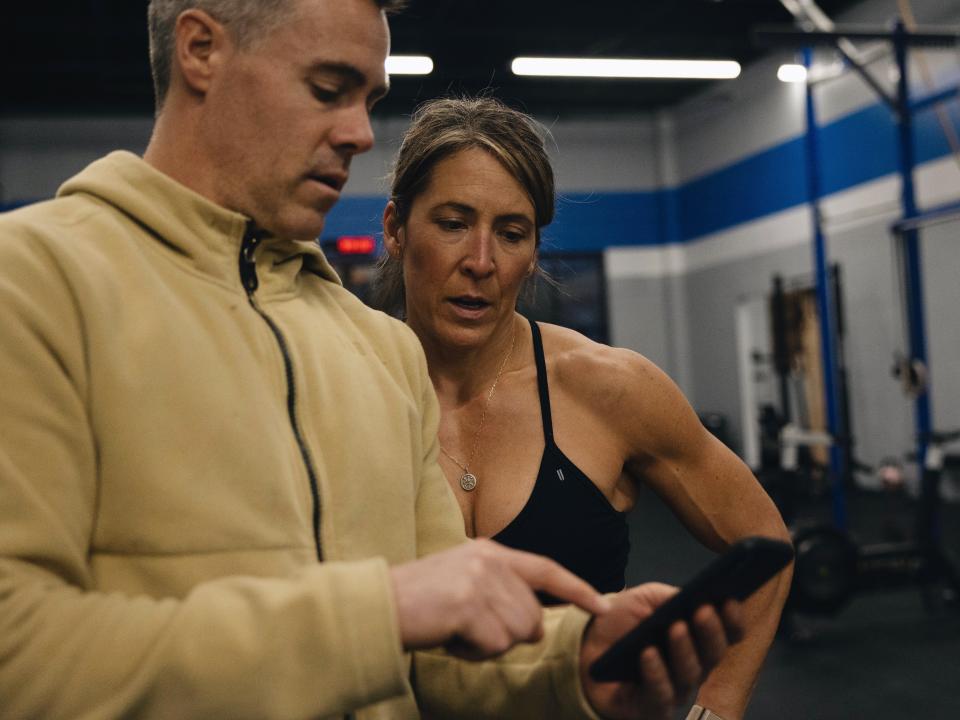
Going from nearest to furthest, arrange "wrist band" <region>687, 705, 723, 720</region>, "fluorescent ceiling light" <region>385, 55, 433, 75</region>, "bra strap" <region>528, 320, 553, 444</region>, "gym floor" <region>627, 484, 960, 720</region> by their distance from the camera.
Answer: "wrist band" <region>687, 705, 723, 720</region> < "bra strap" <region>528, 320, 553, 444</region> < "gym floor" <region>627, 484, 960, 720</region> < "fluorescent ceiling light" <region>385, 55, 433, 75</region>

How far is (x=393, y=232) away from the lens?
1.91m

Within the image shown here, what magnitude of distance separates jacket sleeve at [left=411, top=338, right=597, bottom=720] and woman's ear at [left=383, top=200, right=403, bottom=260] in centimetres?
65

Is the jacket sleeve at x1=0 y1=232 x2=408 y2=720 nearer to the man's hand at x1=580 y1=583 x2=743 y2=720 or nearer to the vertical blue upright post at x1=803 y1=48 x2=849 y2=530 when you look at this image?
the man's hand at x1=580 y1=583 x2=743 y2=720

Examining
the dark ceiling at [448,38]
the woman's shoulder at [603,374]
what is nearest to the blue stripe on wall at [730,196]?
the dark ceiling at [448,38]

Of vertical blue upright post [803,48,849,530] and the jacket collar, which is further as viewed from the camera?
vertical blue upright post [803,48,849,530]

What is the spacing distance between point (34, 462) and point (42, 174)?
1095 centimetres

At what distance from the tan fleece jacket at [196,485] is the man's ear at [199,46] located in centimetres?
12

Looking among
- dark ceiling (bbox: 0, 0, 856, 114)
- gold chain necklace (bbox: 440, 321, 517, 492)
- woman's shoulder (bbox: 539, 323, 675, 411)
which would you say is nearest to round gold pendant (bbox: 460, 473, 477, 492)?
gold chain necklace (bbox: 440, 321, 517, 492)

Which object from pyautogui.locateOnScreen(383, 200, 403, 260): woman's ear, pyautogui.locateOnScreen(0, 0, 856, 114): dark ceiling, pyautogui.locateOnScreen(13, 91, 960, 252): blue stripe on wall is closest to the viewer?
pyautogui.locateOnScreen(383, 200, 403, 260): woman's ear

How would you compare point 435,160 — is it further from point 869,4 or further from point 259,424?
point 869,4

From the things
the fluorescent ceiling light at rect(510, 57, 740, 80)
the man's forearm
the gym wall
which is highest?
the fluorescent ceiling light at rect(510, 57, 740, 80)

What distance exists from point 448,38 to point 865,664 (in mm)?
7368

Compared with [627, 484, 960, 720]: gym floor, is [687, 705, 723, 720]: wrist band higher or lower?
higher

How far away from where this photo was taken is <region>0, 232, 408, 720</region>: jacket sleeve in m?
0.74
